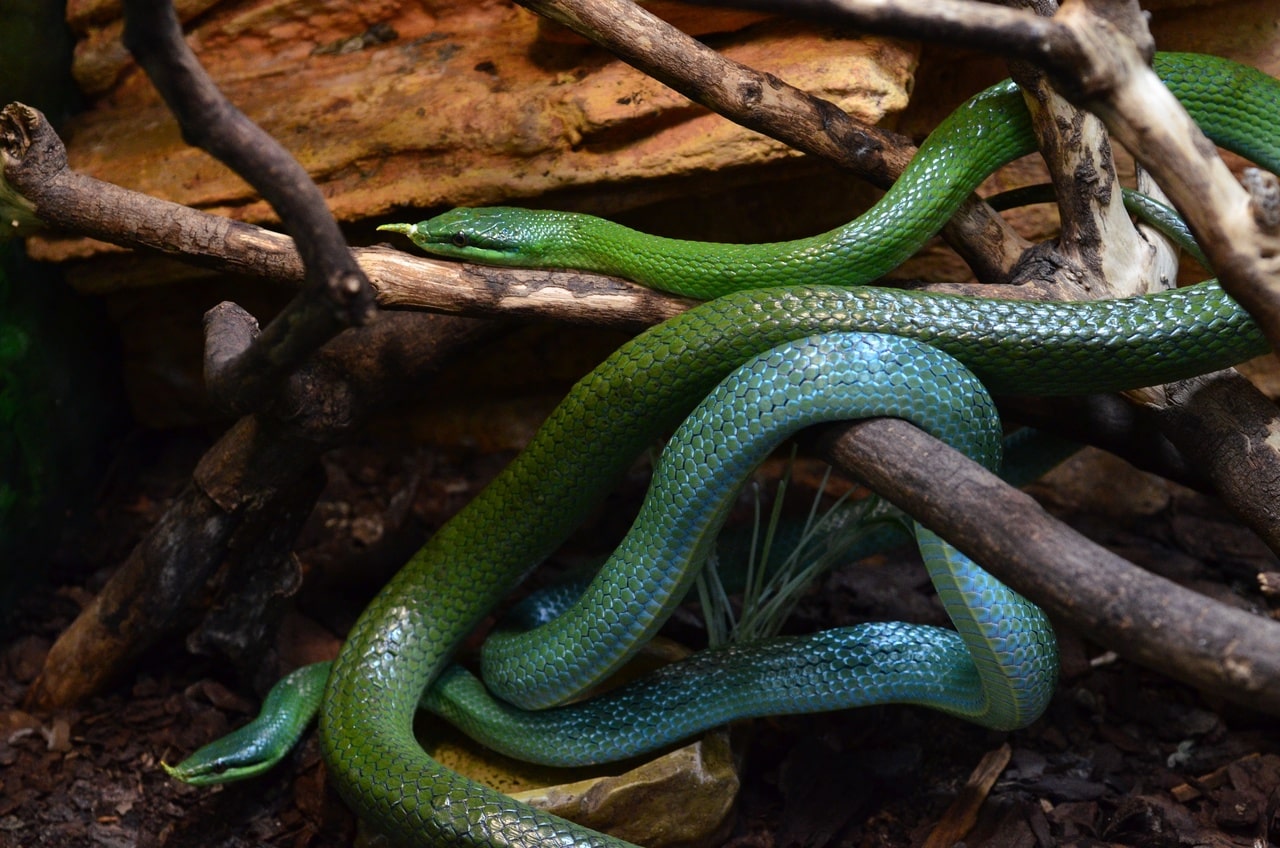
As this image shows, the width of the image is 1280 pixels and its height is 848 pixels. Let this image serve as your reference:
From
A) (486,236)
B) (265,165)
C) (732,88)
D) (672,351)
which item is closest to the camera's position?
(265,165)

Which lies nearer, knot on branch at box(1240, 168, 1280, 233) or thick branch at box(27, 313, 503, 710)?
knot on branch at box(1240, 168, 1280, 233)

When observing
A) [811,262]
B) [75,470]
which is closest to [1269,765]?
[811,262]

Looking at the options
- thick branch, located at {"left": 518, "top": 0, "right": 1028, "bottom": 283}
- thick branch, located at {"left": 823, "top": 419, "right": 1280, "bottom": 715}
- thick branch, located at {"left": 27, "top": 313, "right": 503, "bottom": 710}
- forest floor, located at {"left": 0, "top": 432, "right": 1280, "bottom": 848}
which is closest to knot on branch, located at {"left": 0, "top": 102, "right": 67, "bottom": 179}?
thick branch, located at {"left": 27, "top": 313, "right": 503, "bottom": 710}

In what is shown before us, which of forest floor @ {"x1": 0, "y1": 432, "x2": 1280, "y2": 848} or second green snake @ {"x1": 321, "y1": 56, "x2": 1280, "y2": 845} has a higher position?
second green snake @ {"x1": 321, "y1": 56, "x2": 1280, "y2": 845}

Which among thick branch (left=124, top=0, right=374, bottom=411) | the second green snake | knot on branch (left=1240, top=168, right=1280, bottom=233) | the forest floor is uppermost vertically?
knot on branch (left=1240, top=168, right=1280, bottom=233)

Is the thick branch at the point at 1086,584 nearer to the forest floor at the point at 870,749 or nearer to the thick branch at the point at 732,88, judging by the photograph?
the thick branch at the point at 732,88

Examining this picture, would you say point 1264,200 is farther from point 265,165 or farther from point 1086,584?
point 265,165

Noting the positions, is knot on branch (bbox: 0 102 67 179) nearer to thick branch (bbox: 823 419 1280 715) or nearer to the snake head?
the snake head

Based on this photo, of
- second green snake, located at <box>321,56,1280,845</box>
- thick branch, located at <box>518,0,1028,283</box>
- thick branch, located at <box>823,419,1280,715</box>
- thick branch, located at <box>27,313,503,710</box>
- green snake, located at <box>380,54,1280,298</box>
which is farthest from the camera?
thick branch, located at <box>27,313,503,710</box>

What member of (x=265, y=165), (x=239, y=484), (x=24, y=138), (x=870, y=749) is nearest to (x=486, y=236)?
(x=239, y=484)
